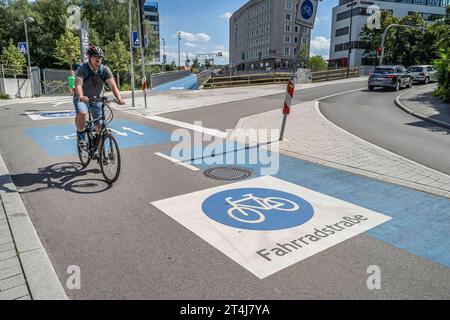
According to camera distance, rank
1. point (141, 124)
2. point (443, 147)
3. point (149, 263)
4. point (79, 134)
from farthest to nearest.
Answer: point (141, 124) < point (443, 147) < point (79, 134) < point (149, 263)

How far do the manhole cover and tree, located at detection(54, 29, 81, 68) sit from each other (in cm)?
3332

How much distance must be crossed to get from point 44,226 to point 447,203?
216 inches

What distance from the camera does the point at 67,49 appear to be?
35.3 meters

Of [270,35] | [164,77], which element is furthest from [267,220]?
[270,35]

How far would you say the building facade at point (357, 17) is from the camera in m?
75.8

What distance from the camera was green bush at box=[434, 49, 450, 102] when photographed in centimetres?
1765

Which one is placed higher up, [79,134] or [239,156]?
[79,134]

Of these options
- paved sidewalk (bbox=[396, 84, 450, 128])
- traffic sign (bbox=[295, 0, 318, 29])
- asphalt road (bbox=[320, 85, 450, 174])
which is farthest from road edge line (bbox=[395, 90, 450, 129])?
traffic sign (bbox=[295, 0, 318, 29])

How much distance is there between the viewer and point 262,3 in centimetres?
9994

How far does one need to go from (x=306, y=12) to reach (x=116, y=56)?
1364 inches

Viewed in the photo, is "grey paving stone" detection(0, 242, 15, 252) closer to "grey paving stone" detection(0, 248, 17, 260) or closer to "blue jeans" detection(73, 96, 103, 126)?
"grey paving stone" detection(0, 248, 17, 260)

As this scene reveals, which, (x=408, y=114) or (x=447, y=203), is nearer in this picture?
(x=447, y=203)
